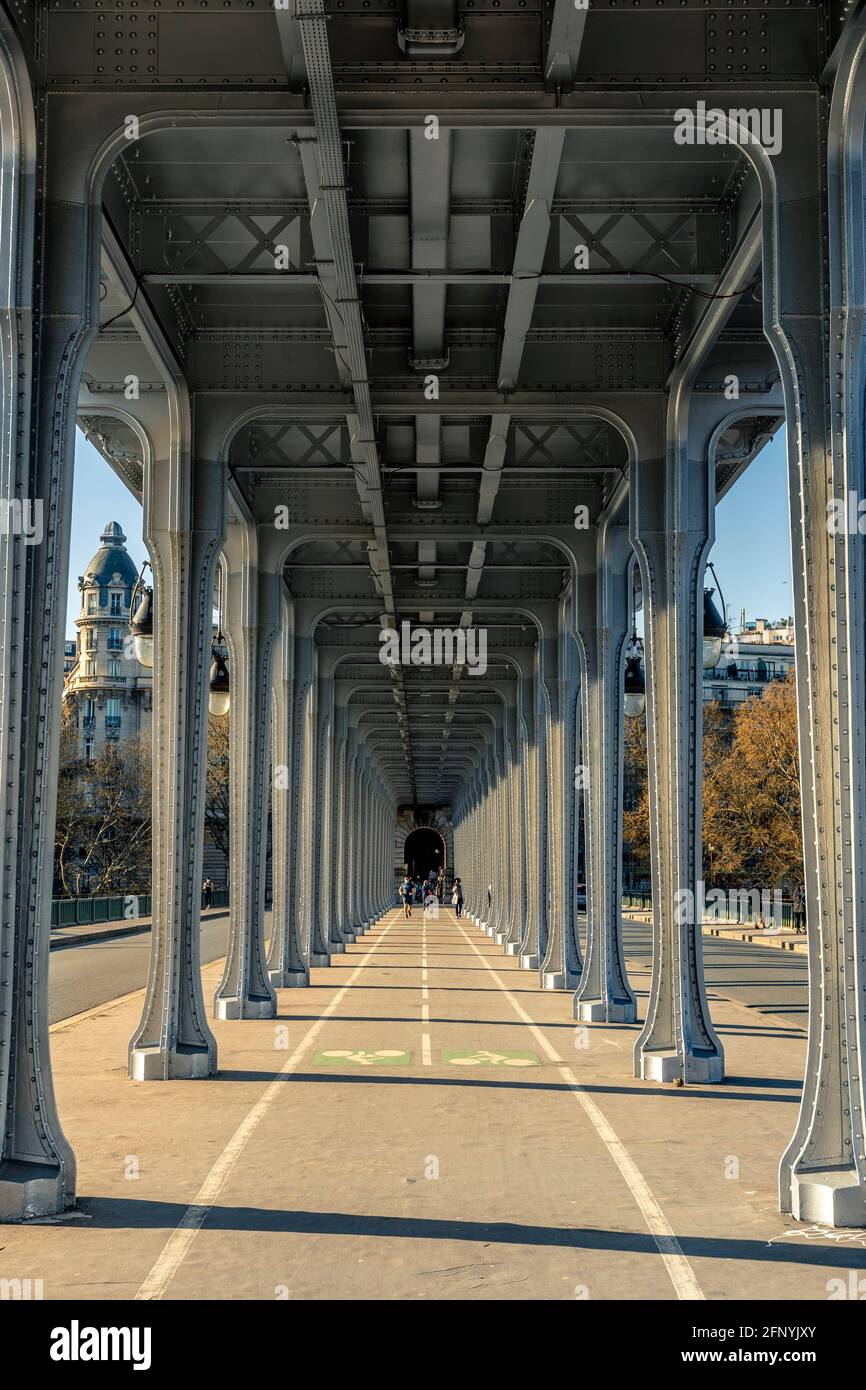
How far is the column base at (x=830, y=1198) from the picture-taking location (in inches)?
338

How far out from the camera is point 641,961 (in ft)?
109

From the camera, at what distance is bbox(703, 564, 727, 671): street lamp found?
1609 cm

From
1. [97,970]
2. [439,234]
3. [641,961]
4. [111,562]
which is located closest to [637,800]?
[641,961]

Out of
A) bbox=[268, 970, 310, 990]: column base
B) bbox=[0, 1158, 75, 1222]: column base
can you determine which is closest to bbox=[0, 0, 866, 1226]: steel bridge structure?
bbox=[0, 1158, 75, 1222]: column base

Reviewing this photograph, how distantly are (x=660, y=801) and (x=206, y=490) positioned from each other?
6065 mm

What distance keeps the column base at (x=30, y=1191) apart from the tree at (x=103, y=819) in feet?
169

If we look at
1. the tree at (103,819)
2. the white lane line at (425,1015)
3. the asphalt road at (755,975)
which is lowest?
the asphalt road at (755,975)

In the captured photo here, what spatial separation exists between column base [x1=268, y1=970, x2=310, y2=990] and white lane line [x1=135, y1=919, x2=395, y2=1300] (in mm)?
9261

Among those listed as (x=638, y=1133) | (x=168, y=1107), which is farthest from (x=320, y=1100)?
(x=638, y=1133)

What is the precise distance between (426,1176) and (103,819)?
57541 mm

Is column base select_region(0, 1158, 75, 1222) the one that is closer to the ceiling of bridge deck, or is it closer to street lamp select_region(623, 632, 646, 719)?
the ceiling of bridge deck

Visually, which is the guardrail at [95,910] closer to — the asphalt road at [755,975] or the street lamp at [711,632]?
the asphalt road at [755,975]

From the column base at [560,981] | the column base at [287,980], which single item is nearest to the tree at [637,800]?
the column base at [560,981]

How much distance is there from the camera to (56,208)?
9766 mm
